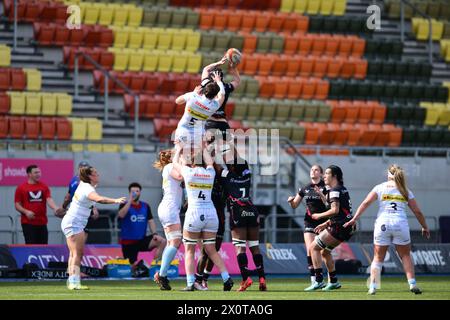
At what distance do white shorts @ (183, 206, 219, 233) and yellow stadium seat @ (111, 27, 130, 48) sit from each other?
56.5 feet

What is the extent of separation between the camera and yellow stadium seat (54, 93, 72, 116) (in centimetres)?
3161

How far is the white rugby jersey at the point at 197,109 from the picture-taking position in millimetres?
20469

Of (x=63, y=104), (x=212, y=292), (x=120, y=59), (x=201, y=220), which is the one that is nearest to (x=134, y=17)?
(x=120, y=59)

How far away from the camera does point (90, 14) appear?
35125 mm

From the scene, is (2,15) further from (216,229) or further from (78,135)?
(216,229)

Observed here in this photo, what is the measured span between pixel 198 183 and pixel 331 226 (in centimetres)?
273

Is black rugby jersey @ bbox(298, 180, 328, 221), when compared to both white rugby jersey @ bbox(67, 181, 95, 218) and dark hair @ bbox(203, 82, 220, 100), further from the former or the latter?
white rugby jersey @ bbox(67, 181, 95, 218)

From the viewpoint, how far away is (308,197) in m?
20.5

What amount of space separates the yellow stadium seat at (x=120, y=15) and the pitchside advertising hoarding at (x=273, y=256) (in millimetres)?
12008

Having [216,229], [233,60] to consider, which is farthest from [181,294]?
[233,60]

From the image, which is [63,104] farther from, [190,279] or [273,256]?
[190,279]

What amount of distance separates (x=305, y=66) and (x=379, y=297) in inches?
803

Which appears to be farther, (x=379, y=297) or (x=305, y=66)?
(x=305, y=66)

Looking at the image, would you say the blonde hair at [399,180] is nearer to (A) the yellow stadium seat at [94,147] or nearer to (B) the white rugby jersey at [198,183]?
(B) the white rugby jersey at [198,183]
